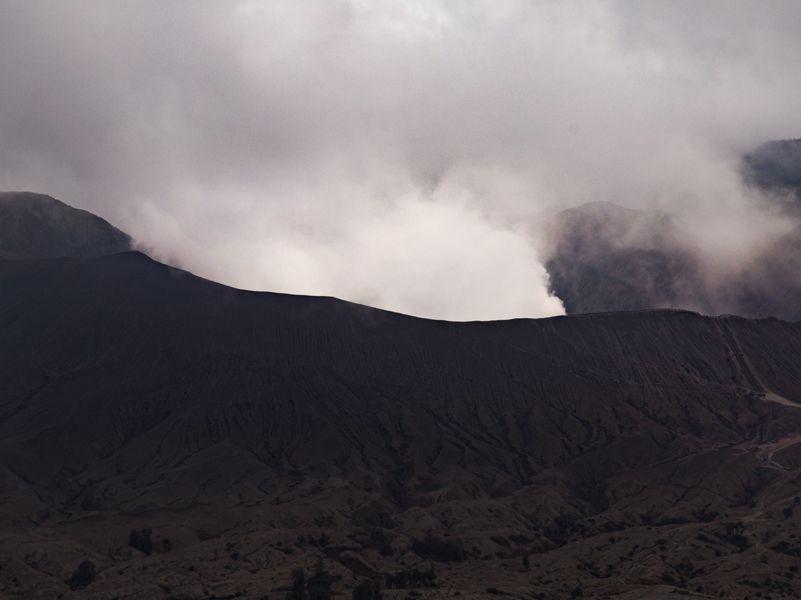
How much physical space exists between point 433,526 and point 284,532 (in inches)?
1153

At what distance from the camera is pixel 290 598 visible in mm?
139500

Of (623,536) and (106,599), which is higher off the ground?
(623,536)

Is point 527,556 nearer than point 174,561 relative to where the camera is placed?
No

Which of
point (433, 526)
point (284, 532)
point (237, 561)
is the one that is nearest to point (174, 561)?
point (237, 561)

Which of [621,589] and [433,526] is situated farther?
[433,526]

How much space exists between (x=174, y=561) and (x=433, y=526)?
5087cm

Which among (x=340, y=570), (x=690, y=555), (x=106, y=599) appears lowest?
(x=106, y=599)

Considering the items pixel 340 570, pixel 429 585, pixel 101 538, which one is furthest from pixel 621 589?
pixel 101 538

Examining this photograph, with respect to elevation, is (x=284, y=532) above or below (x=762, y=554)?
below

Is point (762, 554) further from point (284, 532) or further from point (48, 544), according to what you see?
point (48, 544)

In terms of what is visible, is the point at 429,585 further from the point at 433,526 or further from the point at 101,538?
the point at 101,538

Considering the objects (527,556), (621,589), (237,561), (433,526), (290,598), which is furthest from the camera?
(433,526)

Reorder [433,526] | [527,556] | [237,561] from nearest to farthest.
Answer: [237,561]
[527,556]
[433,526]

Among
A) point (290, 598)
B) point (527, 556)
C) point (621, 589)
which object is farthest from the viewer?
point (527, 556)
